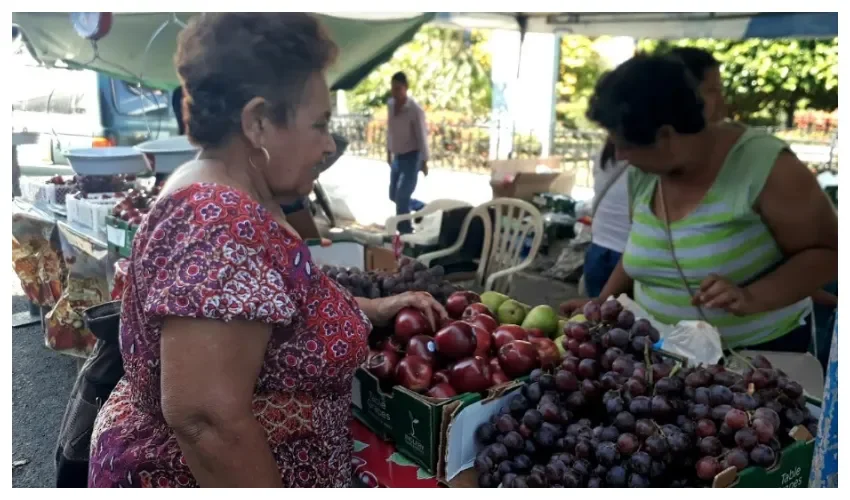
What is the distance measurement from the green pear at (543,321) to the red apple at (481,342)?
28cm

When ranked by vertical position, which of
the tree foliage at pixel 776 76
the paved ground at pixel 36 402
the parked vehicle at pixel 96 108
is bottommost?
the paved ground at pixel 36 402

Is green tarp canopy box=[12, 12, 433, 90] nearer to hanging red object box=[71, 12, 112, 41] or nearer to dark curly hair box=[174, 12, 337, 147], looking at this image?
hanging red object box=[71, 12, 112, 41]

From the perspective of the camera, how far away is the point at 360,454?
1.58 meters

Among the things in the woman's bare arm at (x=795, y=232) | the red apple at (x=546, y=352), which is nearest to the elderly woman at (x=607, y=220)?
the woman's bare arm at (x=795, y=232)

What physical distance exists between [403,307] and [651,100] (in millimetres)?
1006

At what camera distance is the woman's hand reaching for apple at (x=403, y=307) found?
5.75ft

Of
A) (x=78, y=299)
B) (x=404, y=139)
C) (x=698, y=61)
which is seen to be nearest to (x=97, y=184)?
(x=78, y=299)

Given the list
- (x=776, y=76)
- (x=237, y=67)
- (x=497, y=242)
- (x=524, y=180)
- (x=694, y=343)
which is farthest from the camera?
(x=776, y=76)

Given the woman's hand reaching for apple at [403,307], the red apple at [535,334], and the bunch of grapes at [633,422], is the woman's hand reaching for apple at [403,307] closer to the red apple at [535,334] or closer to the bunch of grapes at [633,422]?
the red apple at [535,334]

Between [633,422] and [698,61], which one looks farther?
[698,61]

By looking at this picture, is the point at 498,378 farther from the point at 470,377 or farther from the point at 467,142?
the point at 467,142

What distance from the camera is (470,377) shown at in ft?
5.01

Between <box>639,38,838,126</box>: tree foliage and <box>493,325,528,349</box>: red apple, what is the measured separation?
11519 millimetres

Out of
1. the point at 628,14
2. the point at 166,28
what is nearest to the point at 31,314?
the point at 166,28
